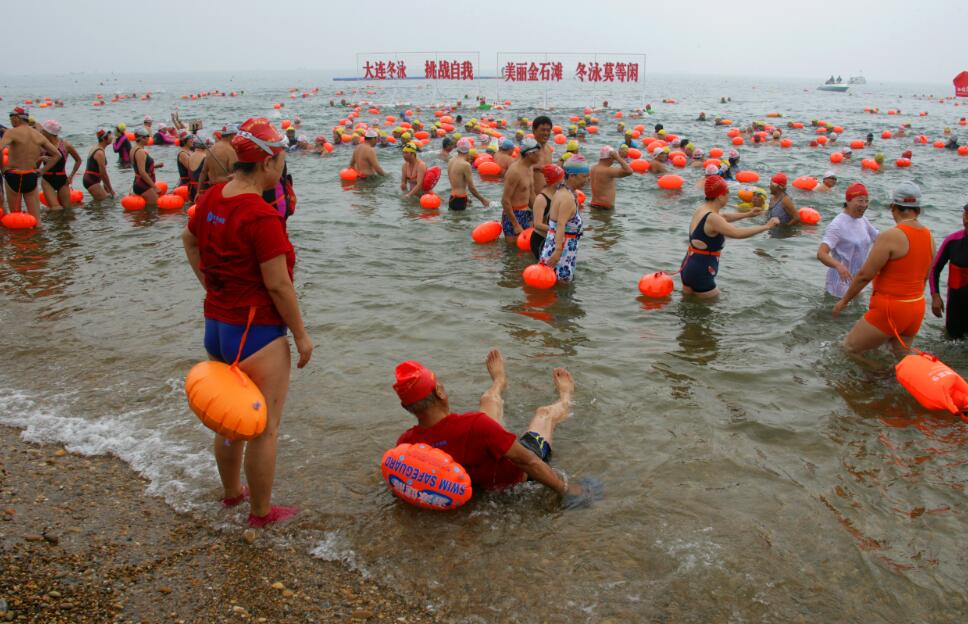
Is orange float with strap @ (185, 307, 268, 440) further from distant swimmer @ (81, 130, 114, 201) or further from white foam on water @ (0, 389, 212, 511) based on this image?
distant swimmer @ (81, 130, 114, 201)

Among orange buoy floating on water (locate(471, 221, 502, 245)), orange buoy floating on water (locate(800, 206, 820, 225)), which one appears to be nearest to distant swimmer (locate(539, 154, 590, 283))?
orange buoy floating on water (locate(471, 221, 502, 245))

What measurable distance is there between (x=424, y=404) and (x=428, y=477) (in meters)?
0.42

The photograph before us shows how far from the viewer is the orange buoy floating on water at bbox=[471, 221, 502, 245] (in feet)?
33.9

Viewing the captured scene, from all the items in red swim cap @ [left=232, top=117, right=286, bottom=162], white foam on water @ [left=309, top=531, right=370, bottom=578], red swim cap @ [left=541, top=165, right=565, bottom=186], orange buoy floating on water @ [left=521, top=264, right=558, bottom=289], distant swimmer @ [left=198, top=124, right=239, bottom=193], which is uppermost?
red swim cap @ [left=232, top=117, right=286, bottom=162]

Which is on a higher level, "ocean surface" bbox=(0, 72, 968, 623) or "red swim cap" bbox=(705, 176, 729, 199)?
"red swim cap" bbox=(705, 176, 729, 199)

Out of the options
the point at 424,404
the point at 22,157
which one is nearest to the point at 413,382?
the point at 424,404

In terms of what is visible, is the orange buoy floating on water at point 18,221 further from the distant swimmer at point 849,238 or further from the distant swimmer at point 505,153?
the distant swimmer at point 849,238

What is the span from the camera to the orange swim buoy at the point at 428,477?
→ 3.78 metres

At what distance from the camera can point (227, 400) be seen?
3066 mm

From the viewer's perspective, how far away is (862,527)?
13.0 feet

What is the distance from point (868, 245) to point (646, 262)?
316 centimetres

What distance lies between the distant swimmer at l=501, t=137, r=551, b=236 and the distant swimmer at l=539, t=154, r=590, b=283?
51.5 inches

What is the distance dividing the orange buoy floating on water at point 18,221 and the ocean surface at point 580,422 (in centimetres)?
38

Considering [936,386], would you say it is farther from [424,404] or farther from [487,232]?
[487,232]
